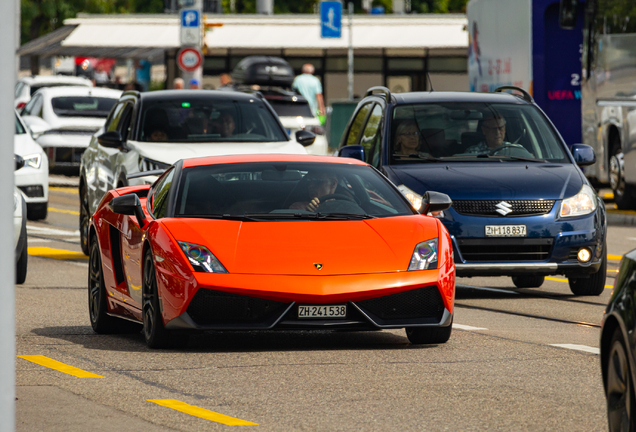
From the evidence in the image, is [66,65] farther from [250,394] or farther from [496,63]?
[250,394]

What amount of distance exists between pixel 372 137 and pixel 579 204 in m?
2.47

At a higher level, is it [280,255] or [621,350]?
[621,350]

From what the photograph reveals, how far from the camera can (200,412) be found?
6.61 meters

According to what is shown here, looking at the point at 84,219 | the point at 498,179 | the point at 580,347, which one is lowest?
the point at 84,219

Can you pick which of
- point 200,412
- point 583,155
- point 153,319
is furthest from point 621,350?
point 583,155

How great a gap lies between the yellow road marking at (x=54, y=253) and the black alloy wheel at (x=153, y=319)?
684cm

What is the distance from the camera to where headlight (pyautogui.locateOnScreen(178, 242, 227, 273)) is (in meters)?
8.31

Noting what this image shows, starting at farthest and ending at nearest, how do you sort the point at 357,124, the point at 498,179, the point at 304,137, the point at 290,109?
the point at 290,109 → the point at 304,137 → the point at 357,124 → the point at 498,179

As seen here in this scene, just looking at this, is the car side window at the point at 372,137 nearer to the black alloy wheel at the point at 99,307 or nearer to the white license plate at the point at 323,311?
the black alloy wheel at the point at 99,307

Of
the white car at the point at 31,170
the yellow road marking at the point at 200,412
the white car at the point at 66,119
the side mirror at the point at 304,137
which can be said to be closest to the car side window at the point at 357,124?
the side mirror at the point at 304,137

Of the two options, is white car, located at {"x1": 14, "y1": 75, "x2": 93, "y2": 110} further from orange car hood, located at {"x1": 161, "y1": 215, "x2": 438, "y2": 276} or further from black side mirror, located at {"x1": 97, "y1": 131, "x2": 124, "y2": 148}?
orange car hood, located at {"x1": 161, "y1": 215, "x2": 438, "y2": 276}

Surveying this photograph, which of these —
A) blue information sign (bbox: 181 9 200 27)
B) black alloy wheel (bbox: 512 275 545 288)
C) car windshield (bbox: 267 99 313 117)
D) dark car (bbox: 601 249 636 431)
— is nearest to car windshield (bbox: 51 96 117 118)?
car windshield (bbox: 267 99 313 117)

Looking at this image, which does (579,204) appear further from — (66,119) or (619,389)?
(66,119)

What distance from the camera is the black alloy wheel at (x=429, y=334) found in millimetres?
8766
